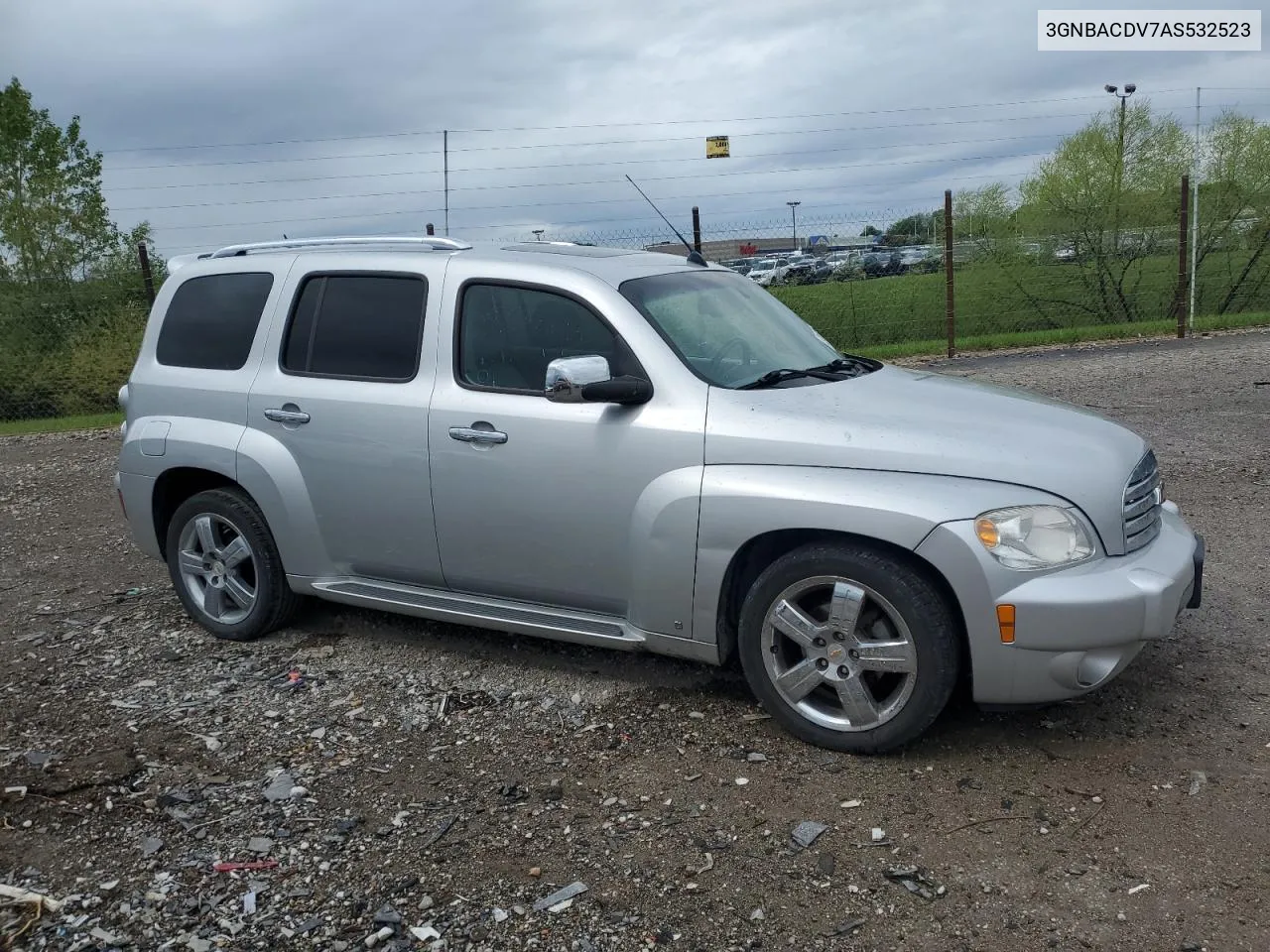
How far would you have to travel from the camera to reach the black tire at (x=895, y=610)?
3748 millimetres

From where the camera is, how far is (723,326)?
475cm

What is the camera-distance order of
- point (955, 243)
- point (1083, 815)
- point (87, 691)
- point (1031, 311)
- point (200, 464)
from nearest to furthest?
point (1083, 815) < point (87, 691) < point (200, 464) < point (955, 243) < point (1031, 311)

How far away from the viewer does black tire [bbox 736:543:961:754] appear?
12.3ft

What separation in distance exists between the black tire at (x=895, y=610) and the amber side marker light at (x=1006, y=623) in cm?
17

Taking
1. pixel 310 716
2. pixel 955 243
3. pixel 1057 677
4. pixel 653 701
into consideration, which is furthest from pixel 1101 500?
pixel 955 243

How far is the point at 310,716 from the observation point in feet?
15.0

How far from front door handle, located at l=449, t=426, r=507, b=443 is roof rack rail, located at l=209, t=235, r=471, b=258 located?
928mm

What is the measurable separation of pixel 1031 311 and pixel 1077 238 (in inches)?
54.4

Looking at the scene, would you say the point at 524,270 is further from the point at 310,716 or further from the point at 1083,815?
the point at 1083,815

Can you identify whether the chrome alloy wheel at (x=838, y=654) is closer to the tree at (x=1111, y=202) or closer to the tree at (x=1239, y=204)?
the tree at (x=1111, y=202)

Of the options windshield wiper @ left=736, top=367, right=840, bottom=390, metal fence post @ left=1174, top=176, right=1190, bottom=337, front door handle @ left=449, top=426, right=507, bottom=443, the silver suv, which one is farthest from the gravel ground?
metal fence post @ left=1174, top=176, right=1190, bottom=337

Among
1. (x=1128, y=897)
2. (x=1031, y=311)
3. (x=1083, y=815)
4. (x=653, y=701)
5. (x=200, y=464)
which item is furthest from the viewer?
(x=1031, y=311)

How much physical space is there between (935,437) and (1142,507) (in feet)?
2.67

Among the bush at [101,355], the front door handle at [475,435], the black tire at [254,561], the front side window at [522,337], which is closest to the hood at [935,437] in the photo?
the front side window at [522,337]
